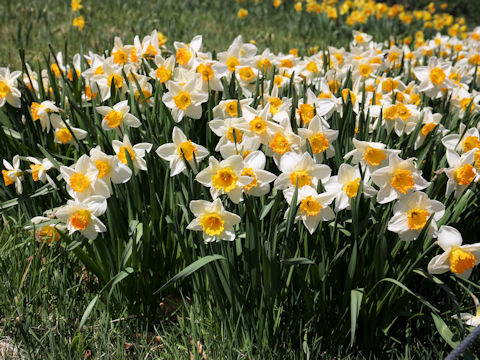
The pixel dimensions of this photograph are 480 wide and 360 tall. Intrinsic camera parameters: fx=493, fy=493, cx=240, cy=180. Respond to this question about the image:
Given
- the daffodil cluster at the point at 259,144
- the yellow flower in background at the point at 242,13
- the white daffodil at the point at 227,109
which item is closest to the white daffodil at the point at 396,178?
the daffodil cluster at the point at 259,144

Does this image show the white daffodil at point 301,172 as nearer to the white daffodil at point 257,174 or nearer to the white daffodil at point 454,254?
the white daffodil at point 257,174

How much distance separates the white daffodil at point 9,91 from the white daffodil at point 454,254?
6.54 feet

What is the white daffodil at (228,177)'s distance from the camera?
1662mm

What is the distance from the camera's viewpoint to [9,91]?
237cm

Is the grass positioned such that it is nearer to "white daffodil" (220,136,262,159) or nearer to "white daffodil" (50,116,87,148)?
"white daffodil" (50,116,87,148)

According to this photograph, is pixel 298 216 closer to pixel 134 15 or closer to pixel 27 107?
pixel 27 107

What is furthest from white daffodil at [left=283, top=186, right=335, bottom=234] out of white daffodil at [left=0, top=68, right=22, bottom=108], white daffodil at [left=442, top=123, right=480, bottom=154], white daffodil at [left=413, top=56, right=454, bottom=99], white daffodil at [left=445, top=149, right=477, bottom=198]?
white daffodil at [left=0, top=68, right=22, bottom=108]

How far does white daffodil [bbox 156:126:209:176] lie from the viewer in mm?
1813

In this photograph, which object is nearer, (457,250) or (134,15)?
(457,250)

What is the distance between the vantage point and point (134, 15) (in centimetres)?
614

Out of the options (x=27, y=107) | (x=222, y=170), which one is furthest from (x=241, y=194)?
(x=27, y=107)

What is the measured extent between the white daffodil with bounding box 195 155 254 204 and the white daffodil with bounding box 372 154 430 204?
456 millimetres

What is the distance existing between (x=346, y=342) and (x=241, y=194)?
0.78 meters

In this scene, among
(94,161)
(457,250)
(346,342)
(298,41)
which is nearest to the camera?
(457,250)
